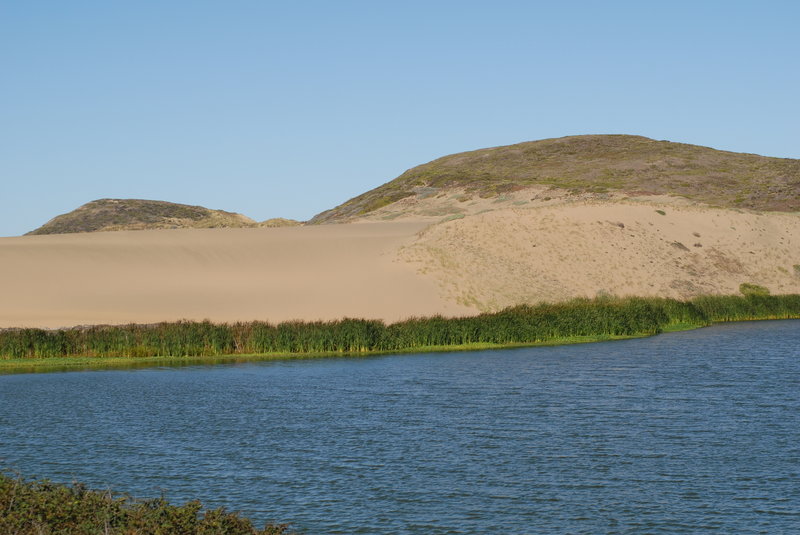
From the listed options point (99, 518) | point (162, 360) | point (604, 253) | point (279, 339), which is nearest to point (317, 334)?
point (279, 339)

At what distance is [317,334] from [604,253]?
39.1 m

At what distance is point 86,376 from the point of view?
120 feet

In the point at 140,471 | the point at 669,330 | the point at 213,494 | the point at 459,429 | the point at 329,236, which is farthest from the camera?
the point at 329,236

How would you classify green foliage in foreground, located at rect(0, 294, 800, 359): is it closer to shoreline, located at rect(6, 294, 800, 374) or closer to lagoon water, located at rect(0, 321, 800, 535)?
shoreline, located at rect(6, 294, 800, 374)

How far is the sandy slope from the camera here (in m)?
56.8

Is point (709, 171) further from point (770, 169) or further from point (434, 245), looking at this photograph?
point (434, 245)

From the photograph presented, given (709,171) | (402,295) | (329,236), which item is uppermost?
(709,171)

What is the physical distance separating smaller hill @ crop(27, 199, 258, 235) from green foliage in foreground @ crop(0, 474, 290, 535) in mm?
126318

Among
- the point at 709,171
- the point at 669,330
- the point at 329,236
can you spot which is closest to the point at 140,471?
the point at 669,330

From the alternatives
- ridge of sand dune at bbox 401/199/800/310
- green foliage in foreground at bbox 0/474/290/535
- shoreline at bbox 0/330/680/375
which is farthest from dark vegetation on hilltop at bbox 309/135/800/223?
green foliage in foreground at bbox 0/474/290/535

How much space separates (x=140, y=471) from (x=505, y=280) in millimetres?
47673

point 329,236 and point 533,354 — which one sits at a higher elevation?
point 329,236

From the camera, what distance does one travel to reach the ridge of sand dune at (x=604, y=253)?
6738 cm

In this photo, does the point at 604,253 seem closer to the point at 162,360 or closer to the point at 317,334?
the point at 317,334
